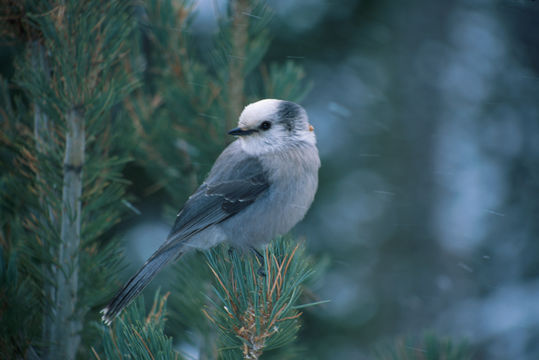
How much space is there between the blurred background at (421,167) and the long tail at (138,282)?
935 mm

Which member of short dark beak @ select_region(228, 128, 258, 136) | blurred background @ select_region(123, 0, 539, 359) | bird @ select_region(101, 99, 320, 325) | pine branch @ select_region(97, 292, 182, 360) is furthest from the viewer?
blurred background @ select_region(123, 0, 539, 359)

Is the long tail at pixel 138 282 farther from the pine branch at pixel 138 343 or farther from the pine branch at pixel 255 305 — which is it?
the pine branch at pixel 255 305

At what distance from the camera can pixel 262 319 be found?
3.71 feet

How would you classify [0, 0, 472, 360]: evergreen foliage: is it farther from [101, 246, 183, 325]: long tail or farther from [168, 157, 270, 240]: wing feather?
[168, 157, 270, 240]: wing feather

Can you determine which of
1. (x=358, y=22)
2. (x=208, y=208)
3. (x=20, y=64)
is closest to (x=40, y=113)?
(x=20, y=64)

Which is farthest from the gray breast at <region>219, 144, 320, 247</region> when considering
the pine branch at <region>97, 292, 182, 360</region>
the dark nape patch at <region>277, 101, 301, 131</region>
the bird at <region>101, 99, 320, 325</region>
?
the pine branch at <region>97, 292, 182, 360</region>

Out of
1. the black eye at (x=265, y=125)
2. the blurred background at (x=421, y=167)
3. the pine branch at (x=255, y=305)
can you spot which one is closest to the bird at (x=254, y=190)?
the black eye at (x=265, y=125)

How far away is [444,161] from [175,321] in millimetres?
2402

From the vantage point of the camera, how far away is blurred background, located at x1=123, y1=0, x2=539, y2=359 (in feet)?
8.95

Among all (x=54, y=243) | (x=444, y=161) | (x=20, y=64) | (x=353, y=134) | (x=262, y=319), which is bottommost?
(x=444, y=161)

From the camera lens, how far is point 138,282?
148cm

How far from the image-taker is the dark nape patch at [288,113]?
6.12 ft

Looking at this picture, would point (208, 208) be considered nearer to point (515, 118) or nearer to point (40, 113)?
point (40, 113)

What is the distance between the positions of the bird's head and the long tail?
588mm
